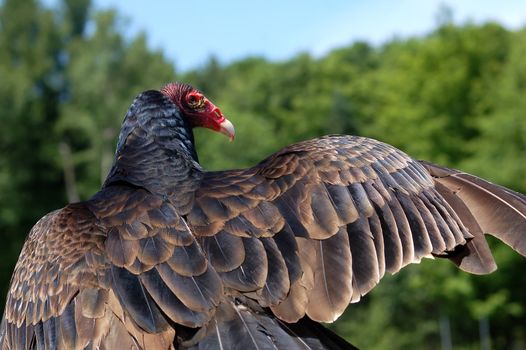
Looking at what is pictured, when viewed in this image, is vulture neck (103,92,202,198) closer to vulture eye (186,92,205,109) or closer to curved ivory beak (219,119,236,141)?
vulture eye (186,92,205,109)

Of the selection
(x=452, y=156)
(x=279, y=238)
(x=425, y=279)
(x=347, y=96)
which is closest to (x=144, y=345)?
(x=279, y=238)

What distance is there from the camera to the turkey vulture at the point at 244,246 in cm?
442

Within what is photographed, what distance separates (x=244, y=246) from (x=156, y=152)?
123 centimetres

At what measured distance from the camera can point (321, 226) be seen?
4695 mm

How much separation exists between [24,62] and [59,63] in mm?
2236

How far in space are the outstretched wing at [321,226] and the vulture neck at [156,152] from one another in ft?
0.70

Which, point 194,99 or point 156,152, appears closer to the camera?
point 156,152

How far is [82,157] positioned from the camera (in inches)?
1848

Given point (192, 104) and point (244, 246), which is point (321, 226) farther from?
point (192, 104)

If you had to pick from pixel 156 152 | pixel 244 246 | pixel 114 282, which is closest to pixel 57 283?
pixel 114 282

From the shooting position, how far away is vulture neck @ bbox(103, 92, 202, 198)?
523 centimetres

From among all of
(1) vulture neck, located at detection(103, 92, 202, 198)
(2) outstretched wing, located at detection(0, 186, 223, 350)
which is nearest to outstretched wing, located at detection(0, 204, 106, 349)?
(2) outstretched wing, located at detection(0, 186, 223, 350)

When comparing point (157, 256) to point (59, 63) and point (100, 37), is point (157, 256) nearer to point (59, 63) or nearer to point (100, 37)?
point (100, 37)

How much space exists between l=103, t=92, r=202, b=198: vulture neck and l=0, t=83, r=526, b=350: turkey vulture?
2cm
